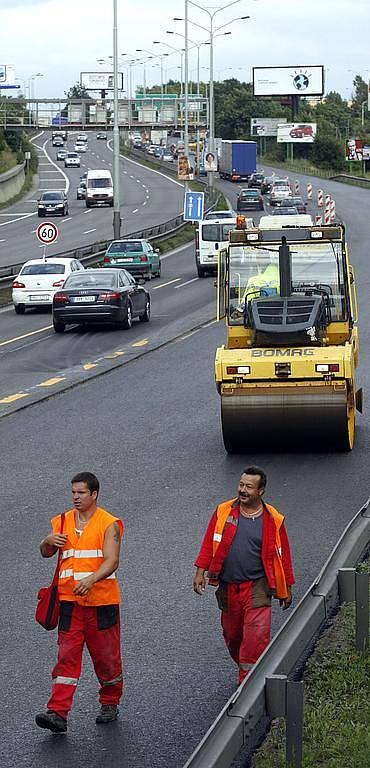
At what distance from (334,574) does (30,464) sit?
333 inches

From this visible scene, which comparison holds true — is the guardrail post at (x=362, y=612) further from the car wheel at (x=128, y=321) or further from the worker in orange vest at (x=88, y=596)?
the car wheel at (x=128, y=321)

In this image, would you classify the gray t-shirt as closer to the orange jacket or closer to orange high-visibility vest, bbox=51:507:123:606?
the orange jacket

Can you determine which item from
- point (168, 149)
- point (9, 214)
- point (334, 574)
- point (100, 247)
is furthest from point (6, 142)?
point (334, 574)

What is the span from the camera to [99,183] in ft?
308

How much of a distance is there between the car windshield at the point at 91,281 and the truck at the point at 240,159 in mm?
86030

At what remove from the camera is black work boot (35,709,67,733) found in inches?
294

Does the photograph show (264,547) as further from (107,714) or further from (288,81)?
(288,81)

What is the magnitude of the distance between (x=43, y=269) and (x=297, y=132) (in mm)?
118614

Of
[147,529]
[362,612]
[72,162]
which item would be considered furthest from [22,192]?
[362,612]

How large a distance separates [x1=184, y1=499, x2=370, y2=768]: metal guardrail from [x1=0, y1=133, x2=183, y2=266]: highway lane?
47903 mm

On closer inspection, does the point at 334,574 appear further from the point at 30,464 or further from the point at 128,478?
the point at 30,464

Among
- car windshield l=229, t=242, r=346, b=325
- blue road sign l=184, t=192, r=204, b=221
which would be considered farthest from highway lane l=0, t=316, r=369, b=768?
blue road sign l=184, t=192, r=204, b=221

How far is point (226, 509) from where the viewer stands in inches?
320

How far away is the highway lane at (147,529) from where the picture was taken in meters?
7.73
